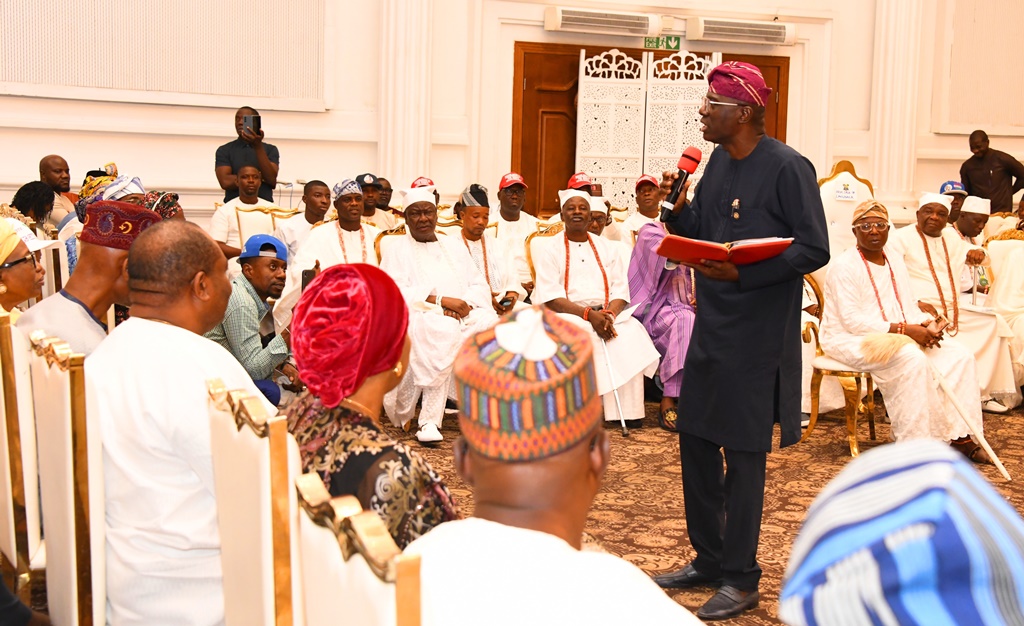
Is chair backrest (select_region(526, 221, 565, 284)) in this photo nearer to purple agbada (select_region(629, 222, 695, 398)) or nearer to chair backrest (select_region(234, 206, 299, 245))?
purple agbada (select_region(629, 222, 695, 398))

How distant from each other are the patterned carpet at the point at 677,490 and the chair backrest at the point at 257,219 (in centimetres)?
199

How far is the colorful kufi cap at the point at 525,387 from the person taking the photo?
1351 mm

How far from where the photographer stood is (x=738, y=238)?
3.54m

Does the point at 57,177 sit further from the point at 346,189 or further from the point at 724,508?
the point at 724,508

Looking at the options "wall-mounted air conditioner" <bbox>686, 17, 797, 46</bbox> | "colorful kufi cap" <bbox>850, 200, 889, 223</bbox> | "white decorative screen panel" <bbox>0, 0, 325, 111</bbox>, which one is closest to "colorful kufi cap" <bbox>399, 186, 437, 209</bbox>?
"colorful kufi cap" <bbox>850, 200, 889, 223</bbox>

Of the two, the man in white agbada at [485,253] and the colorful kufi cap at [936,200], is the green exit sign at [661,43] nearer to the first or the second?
the man in white agbada at [485,253]

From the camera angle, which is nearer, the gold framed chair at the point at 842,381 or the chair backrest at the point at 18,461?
the chair backrest at the point at 18,461

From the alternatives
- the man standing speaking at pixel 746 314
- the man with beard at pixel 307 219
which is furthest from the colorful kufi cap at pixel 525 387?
the man with beard at pixel 307 219

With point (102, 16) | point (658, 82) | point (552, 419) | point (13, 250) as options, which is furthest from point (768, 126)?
point (552, 419)

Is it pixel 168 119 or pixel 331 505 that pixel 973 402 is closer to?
→ pixel 331 505

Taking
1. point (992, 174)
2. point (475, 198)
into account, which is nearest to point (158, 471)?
point (475, 198)

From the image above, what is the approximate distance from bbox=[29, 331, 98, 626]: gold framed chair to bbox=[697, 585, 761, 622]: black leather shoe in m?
1.97

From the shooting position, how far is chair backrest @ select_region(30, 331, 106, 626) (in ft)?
7.04

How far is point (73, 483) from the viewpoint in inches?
86.4
